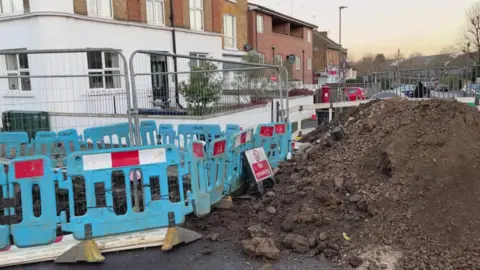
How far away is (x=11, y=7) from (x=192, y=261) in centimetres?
1605

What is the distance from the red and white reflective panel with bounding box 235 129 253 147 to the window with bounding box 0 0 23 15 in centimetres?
1363

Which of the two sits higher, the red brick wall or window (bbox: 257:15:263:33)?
window (bbox: 257:15:263:33)

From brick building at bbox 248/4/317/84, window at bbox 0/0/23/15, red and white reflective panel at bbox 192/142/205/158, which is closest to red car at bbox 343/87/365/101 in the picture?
red and white reflective panel at bbox 192/142/205/158

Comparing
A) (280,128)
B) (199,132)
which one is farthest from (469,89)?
(199,132)

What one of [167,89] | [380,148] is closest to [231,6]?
[167,89]

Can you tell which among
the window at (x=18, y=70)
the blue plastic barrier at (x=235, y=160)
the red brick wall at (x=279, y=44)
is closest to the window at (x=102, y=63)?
the window at (x=18, y=70)

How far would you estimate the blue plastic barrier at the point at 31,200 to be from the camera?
14.3 ft

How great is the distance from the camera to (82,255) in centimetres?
425

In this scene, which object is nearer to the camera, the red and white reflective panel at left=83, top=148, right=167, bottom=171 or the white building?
the red and white reflective panel at left=83, top=148, right=167, bottom=171

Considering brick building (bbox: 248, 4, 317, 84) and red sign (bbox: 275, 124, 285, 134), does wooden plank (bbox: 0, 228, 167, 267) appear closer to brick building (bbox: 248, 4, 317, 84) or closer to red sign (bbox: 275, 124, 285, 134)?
red sign (bbox: 275, 124, 285, 134)

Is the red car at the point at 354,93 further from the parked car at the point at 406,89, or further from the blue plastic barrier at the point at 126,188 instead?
the blue plastic barrier at the point at 126,188

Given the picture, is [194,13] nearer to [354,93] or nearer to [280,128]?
[354,93]

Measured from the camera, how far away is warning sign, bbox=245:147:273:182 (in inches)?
244

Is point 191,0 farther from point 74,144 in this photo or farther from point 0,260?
point 0,260
